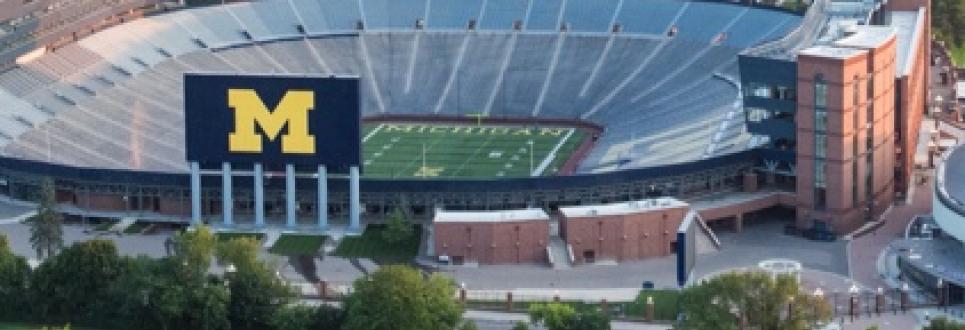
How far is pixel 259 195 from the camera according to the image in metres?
89.1

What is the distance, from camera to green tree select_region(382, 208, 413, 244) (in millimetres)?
86938

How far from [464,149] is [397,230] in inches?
877

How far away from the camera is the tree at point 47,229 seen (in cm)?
8350

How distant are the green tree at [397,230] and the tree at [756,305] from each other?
2025cm

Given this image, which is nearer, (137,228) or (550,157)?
(137,228)

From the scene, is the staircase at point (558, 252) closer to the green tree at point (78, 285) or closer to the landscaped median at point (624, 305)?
the landscaped median at point (624, 305)

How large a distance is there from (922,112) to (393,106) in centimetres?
2838

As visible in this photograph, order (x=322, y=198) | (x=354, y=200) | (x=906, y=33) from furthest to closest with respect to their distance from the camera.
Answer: (x=906, y=33), (x=322, y=198), (x=354, y=200)

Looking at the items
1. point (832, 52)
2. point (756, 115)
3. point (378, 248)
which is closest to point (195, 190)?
point (378, 248)

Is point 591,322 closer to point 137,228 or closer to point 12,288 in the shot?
point 12,288

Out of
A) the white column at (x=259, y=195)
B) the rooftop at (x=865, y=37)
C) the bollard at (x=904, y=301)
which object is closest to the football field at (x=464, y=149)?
the white column at (x=259, y=195)

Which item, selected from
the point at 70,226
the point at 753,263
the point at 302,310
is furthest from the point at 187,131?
the point at 753,263

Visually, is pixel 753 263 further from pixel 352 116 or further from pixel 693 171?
pixel 352 116

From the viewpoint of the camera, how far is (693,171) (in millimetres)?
90562
